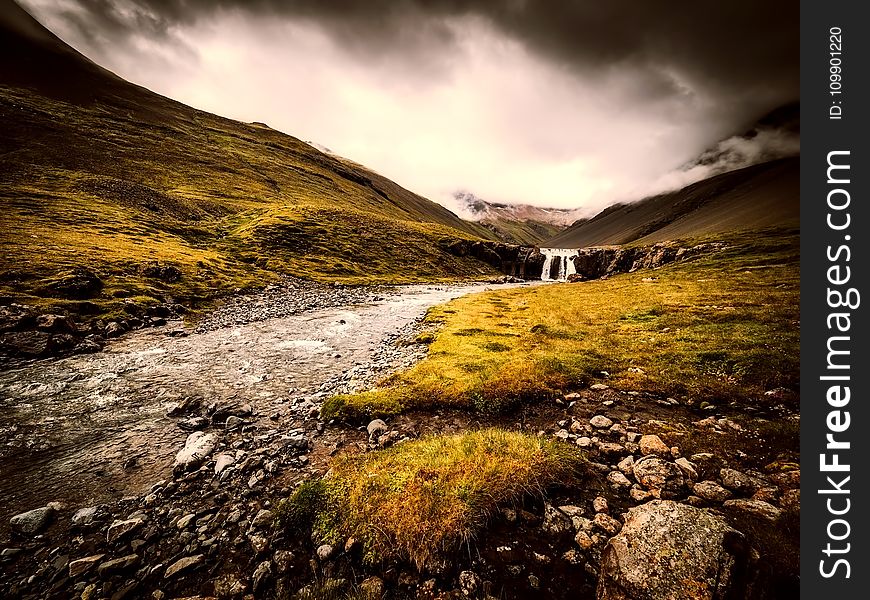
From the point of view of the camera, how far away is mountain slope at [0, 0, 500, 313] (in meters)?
30.6

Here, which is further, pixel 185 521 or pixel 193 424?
pixel 193 424

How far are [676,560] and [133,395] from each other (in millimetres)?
16910

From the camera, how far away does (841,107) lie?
746cm

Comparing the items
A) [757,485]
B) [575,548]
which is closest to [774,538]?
[757,485]

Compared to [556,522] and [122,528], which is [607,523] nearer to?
[556,522]

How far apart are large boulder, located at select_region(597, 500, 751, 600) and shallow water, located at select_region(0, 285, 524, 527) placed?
30.8 feet

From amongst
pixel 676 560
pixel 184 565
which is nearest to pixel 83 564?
pixel 184 565

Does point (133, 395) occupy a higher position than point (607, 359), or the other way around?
point (607, 359)

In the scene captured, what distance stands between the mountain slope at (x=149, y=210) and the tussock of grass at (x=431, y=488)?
1049 inches

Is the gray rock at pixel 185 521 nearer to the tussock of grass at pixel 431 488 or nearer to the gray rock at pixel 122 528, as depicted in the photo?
the gray rock at pixel 122 528

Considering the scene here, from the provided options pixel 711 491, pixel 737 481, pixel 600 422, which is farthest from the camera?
pixel 600 422

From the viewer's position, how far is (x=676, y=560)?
415 centimetres

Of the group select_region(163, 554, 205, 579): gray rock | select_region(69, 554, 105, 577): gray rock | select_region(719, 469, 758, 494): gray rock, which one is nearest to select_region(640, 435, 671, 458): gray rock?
select_region(719, 469, 758, 494): gray rock

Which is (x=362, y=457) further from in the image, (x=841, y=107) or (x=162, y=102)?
(x=162, y=102)
